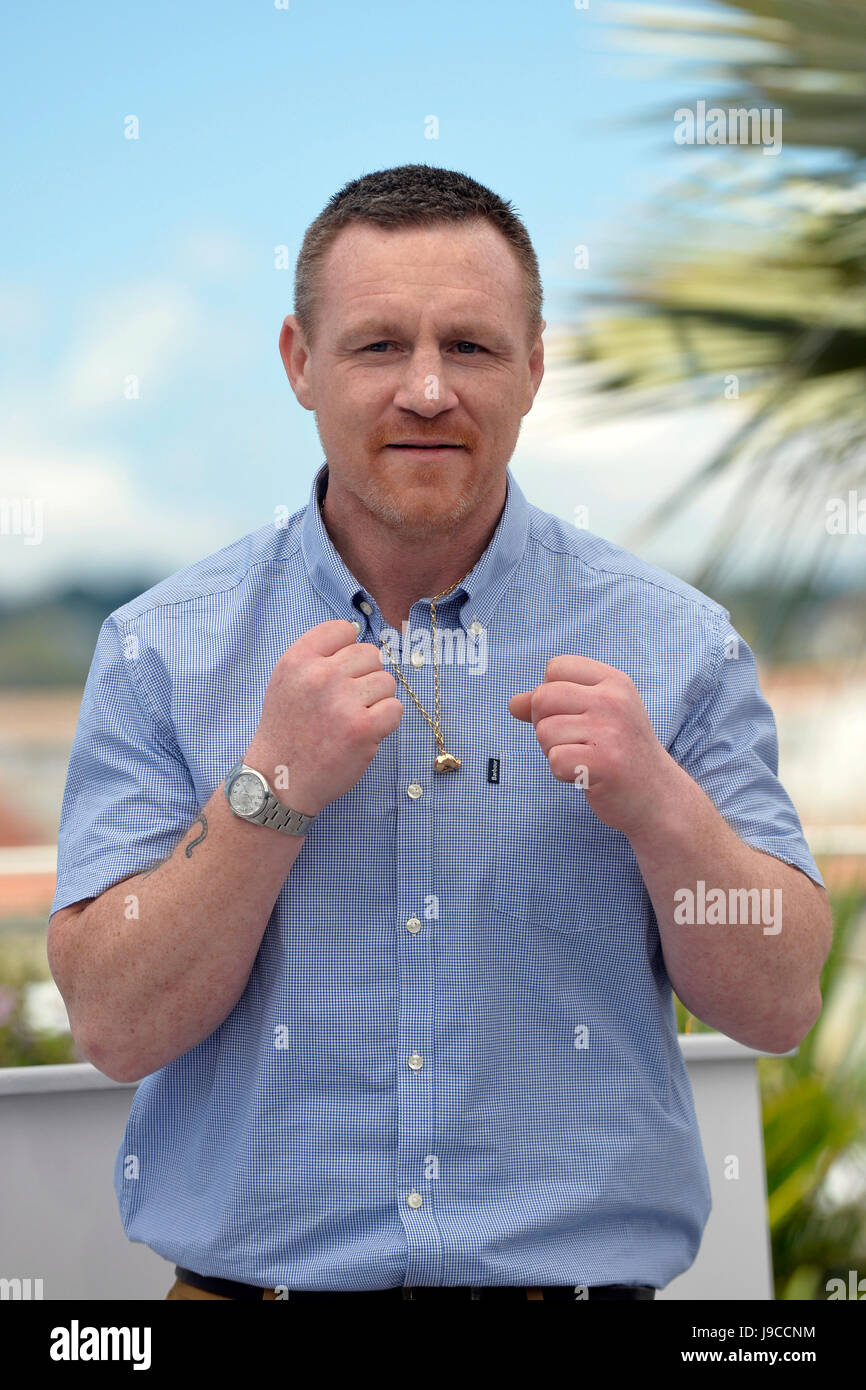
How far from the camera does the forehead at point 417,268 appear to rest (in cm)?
105

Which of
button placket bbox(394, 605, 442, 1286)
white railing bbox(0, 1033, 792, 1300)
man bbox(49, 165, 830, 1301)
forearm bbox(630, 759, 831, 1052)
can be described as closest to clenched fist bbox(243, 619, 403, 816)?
man bbox(49, 165, 830, 1301)

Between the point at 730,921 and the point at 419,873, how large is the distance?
0.25m

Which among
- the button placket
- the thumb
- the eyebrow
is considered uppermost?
the eyebrow

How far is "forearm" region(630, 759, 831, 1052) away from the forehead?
432 mm

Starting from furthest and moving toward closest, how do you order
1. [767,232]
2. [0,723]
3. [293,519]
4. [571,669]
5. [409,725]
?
1. [0,723]
2. [767,232]
3. [293,519]
4. [409,725]
5. [571,669]

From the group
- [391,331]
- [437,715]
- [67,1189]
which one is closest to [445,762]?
[437,715]

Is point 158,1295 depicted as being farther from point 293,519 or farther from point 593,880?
point 293,519

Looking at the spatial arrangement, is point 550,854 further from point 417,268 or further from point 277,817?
point 417,268

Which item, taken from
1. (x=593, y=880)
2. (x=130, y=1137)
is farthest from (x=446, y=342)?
(x=130, y=1137)

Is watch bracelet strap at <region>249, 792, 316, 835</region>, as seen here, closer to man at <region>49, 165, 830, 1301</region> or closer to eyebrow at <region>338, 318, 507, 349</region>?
man at <region>49, 165, 830, 1301</region>

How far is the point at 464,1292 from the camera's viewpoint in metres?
0.99

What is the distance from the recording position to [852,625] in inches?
81.2

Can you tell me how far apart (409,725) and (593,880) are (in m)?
0.20

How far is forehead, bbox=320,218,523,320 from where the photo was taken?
1046 mm
